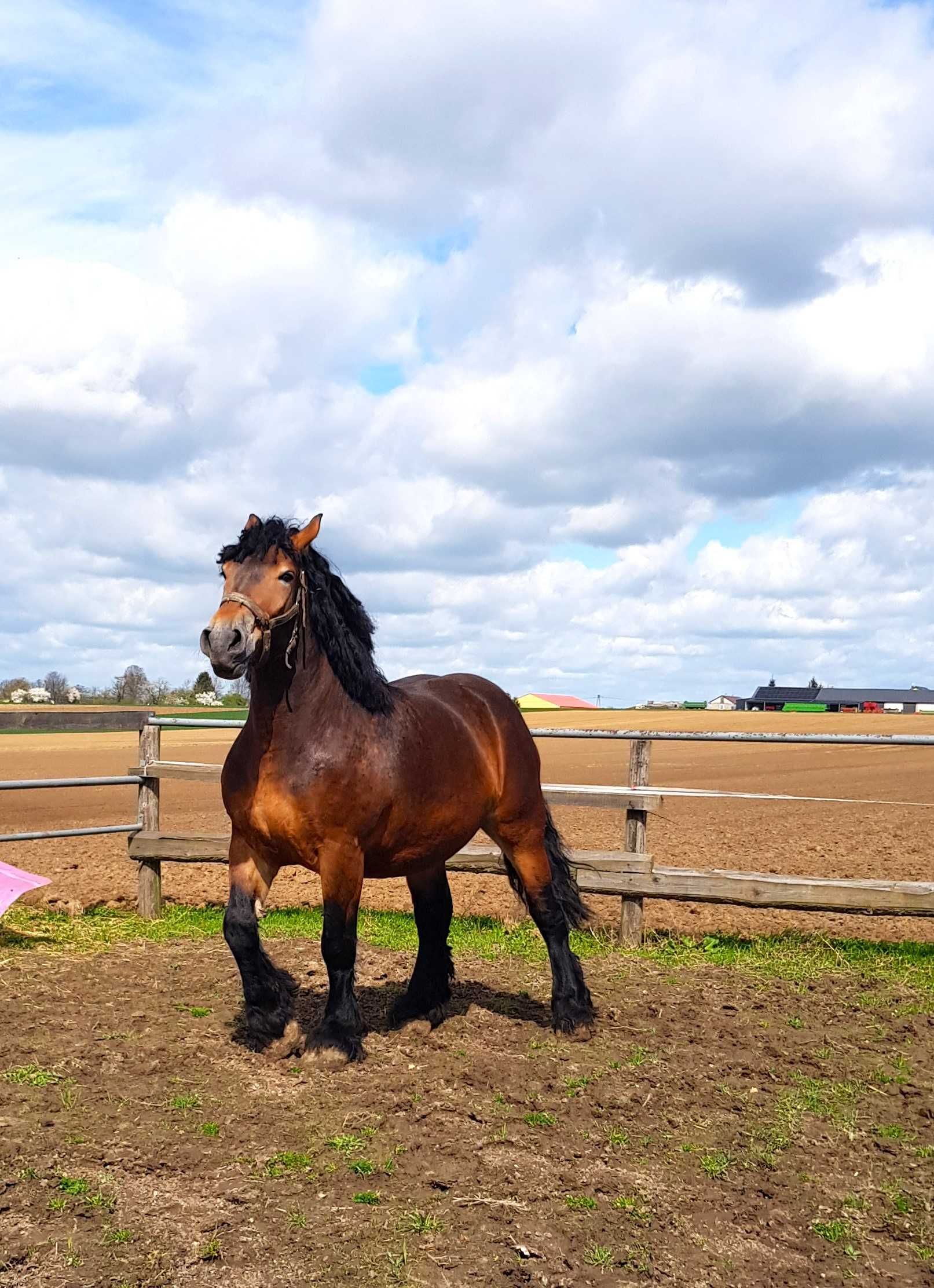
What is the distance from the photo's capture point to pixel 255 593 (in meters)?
4.56

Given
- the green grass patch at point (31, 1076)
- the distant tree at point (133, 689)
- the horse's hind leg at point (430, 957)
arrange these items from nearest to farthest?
the green grass patch at point (31, 1076) < the horse's hind leg at point (430, 957) < the distant tree at point (133, 689)

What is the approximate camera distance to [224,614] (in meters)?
4.38

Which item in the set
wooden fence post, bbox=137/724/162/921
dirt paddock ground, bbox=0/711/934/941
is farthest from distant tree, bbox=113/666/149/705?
wooden fence post, bbox=137/724/162/921

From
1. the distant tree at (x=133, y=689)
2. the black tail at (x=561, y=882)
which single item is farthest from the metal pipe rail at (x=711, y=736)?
the distant tree at (x=133, y=689)

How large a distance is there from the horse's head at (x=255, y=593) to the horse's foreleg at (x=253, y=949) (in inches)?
38.4

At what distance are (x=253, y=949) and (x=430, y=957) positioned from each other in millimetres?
1241

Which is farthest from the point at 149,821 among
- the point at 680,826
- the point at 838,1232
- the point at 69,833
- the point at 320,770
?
the point at 680,826

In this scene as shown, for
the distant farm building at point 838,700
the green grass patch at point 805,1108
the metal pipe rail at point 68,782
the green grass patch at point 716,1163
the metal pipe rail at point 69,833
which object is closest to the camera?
the green grass patch at point 716,1163

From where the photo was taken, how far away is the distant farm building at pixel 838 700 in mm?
82562

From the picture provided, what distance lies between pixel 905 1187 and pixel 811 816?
14.1 meters

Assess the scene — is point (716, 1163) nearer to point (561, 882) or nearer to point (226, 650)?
point (561, 882)

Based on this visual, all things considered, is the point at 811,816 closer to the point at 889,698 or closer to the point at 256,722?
the point at 256,722

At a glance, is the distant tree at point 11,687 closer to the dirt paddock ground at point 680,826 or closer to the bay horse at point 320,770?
the dirt paddock ground at point 680,826

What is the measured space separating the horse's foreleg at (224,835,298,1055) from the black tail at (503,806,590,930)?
157 centimetres
